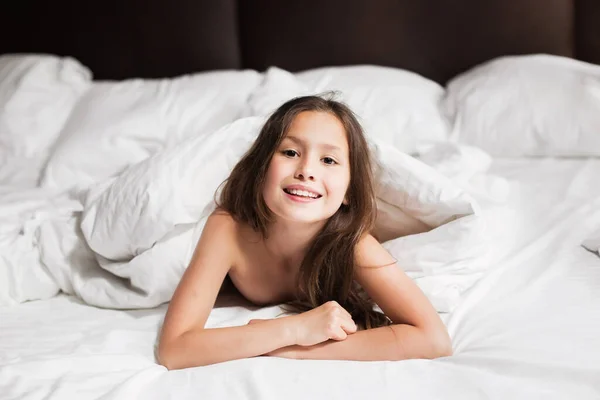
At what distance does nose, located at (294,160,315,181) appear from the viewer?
1.08 m

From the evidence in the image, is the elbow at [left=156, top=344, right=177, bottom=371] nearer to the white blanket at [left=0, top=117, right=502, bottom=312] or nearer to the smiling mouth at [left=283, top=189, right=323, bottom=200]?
the white blanket at [left=0, top=117, right=502, bottom=312]

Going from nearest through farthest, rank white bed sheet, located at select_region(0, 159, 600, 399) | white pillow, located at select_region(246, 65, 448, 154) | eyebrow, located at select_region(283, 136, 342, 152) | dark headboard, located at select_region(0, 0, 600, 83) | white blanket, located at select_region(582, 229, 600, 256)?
white bed sheet, located at select_region(0, 159, 600, 399) < eyebrow, located at select_region(283, 136, 342, 152) < white blanket, located at select_region(582, 229, 600, 256) < white pillow, located at select_region(246, 65, 448, 154) < dark headboard, located at select_region(0, 0, 600, 83)

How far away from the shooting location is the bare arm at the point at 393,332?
1.03 meters

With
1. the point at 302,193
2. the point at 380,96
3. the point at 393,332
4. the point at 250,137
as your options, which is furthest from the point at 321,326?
the point at 380,96

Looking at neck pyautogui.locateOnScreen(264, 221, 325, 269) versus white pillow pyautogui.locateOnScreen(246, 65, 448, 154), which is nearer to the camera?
neck pyautogui.locateOnScreen(264, 221, 325, 269)

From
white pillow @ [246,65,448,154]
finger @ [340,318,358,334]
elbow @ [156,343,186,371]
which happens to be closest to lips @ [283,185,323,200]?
finger @ [340,318,358,334]

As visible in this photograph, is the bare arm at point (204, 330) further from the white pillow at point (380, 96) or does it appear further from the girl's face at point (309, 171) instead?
the white pillow at point (380, 96)

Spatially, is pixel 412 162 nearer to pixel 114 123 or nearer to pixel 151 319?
pixel 151 319

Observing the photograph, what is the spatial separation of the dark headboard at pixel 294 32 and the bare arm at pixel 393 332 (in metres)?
1.23

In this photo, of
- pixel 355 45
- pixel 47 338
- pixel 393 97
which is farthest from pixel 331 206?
pixel 355 45

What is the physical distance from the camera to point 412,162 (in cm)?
126

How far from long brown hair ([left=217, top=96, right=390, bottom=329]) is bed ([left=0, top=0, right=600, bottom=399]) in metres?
0.09

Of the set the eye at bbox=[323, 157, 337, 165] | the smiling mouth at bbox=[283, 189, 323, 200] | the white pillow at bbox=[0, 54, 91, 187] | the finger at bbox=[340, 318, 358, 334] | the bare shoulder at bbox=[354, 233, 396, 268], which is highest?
the eye at bbox=[323, 157, 337, 165]

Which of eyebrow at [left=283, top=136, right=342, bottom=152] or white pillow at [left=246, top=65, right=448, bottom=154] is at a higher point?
eyebrow at [left=283, top=136, right=342, bottom=152]
